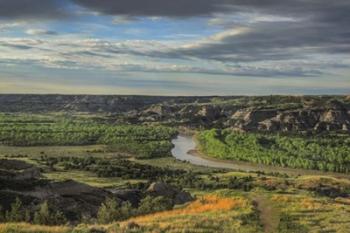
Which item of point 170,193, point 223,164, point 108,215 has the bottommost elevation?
point 223,164

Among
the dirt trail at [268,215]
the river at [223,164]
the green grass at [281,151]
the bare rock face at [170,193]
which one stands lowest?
the river at [223,164]

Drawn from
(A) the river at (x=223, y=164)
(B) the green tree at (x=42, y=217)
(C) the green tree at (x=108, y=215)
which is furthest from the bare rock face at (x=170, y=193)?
(A) the river at (x=223, y=164)

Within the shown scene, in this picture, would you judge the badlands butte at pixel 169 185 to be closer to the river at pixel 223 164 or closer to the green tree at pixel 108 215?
the green tree at pixel 108 215

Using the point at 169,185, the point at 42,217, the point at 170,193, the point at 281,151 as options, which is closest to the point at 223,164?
the point at 281,151

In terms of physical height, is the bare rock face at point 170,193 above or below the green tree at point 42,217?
below

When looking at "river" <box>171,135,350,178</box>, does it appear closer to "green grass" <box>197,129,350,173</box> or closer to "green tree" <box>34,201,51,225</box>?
"green grass" <box>197,129,350,173</box>

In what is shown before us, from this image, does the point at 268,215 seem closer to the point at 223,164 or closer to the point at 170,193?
the point at 170,193

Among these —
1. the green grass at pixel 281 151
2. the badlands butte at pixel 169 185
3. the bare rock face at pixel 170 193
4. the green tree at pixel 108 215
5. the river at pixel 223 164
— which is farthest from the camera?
the green grass at pixel 281 151

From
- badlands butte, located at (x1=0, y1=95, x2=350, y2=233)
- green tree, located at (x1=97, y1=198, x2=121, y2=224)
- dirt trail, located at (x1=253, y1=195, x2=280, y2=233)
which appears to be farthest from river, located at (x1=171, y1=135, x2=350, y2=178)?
green tree, located at (x1=97, y1=198, x2=121, y2=224)

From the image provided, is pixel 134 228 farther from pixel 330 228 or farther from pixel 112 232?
pixel 330 228
